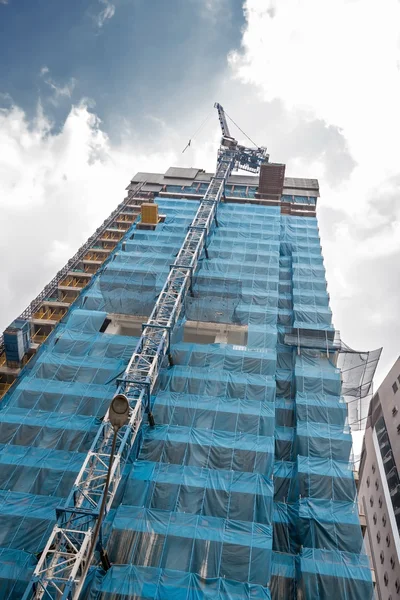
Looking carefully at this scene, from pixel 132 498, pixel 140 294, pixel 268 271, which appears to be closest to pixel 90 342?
pixel 140 294

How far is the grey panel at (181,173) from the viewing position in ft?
224

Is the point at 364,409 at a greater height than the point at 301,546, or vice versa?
the point at 364,409

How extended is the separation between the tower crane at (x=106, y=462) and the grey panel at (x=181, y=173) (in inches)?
1064

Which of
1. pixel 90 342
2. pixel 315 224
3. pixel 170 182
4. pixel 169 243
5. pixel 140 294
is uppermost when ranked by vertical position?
pixel 170 182

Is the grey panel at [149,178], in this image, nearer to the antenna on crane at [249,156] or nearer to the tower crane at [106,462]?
the antenna on crane at [249,156]

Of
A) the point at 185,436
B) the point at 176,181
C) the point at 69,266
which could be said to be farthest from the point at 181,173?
the point at 185,436

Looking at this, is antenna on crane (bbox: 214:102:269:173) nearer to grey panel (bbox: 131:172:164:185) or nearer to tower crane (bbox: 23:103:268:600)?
grey panel (bbox: 131:172:164:185)

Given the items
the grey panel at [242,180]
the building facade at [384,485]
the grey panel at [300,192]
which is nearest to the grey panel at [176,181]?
the grey panel at [242,180]

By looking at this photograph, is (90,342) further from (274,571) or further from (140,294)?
(274,571)

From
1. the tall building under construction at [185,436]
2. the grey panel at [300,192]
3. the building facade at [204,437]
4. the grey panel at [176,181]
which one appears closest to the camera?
the tall building under construction at [185,436]

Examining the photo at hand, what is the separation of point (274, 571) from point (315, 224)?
134 feet

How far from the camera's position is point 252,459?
23812mm

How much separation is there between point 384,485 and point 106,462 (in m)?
33.1

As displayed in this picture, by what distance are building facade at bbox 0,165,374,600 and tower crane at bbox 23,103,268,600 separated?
1.35m
